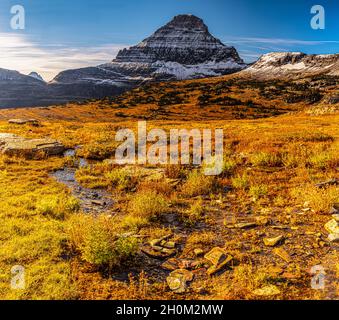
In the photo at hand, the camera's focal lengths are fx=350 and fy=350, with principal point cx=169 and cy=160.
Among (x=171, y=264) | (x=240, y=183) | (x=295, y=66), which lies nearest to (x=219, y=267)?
(x=171, y=264)

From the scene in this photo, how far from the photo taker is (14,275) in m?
7.40

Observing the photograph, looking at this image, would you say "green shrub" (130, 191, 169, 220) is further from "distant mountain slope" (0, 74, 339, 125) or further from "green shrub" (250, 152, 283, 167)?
"distant mountain slope" (0, 74, 339, 125)

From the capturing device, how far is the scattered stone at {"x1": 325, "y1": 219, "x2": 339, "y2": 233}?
351 inches

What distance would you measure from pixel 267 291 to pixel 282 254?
1660 mm

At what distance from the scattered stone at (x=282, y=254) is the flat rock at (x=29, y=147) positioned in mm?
16286

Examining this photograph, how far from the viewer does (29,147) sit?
21.2 metres

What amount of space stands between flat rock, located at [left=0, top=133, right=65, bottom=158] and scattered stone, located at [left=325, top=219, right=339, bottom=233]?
654 inches

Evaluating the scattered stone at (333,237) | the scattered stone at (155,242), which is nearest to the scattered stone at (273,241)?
the scattered stone at (333,237)

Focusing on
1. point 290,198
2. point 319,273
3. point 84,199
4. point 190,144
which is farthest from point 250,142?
point 319,273

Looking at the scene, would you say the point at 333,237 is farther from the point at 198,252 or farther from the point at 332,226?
the point at 198,252

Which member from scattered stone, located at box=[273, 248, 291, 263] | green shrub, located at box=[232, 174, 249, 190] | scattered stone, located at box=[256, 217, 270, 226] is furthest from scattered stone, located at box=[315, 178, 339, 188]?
scattered stone, located at box=[273, 248, 291, 263]

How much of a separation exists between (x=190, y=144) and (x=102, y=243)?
15361mm

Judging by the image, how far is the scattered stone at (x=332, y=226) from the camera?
8913mm
